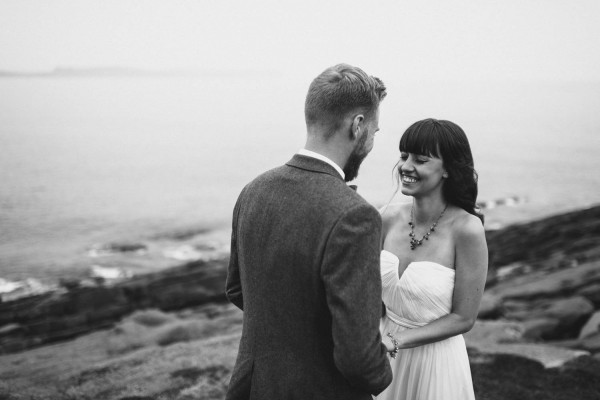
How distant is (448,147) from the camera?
12.4 feet

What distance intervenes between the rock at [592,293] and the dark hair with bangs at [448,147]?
10013 millimetres

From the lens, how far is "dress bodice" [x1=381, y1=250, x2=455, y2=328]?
3721 millimetres

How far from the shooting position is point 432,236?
12.9 ft

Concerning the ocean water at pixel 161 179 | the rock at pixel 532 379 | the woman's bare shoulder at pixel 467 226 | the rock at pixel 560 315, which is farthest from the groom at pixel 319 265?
the ocean water at pixel 161 179

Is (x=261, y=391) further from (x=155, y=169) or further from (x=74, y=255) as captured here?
(x=155, y=169)

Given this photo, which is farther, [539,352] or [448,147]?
[539,352]

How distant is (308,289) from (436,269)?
5.46ft

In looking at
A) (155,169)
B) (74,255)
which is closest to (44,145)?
(155,169)

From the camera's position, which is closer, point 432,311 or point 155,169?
point 432,311

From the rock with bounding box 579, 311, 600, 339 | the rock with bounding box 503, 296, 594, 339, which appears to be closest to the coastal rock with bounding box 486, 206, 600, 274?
the rock with bounding box 503, 296, 594, 339

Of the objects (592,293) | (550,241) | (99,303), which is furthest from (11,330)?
(550,241)

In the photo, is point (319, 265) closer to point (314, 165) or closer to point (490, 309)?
point (314, 165)

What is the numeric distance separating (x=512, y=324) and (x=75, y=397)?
26.9ft

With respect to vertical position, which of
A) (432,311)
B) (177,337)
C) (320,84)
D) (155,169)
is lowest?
(155,169)
